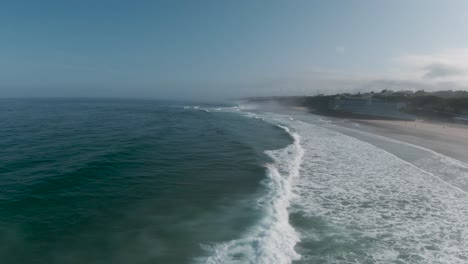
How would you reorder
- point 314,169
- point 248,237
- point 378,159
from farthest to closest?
point 378,159 → point 314,169 → point 248,237

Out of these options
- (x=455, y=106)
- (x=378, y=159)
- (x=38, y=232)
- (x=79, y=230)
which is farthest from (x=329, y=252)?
(x=455, y=106)

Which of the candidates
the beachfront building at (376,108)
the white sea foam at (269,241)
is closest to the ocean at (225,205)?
the white sea foam at (269,241)

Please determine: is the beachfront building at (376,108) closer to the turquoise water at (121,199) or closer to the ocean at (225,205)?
the ocean at (225,205)

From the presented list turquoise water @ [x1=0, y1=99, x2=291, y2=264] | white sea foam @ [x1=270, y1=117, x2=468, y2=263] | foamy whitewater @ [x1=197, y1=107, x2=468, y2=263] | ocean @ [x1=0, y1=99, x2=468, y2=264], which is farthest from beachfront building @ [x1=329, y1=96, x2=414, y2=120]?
turquoise water @ [x1=0, y1=99, x2=291, y2=264]

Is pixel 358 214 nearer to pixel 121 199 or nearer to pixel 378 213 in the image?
pixel 378 213

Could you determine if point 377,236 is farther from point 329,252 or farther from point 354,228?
point 329,252

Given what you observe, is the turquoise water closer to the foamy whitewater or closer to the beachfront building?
the foamy whitewater

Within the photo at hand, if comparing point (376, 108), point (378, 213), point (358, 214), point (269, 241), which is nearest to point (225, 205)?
point (269, 241)
